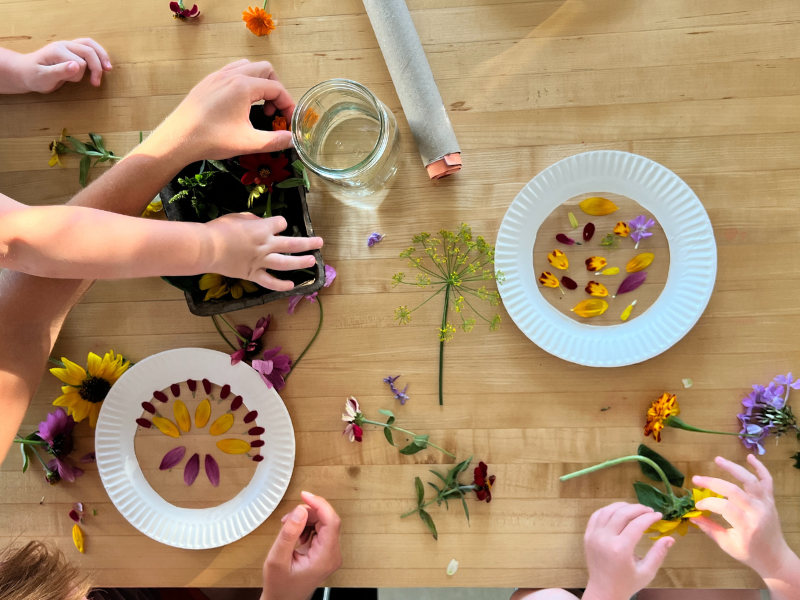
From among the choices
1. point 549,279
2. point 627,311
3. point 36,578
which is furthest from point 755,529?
point 36,578

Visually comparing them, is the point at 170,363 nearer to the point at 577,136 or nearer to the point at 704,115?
the point at 577,136

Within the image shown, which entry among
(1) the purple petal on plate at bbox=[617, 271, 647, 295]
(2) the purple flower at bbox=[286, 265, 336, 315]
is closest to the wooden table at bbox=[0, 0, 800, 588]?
(2) the purple flower at bbox=[286, 265, 336, 315]

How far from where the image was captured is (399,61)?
759mm

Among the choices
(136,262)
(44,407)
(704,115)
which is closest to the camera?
(136,262)

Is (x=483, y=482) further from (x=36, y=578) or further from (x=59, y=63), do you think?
(x=59, y=63)

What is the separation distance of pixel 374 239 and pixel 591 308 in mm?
342

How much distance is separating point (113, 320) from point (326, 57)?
55cm

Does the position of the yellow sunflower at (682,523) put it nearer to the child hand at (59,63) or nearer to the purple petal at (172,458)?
the purple petal at (172,458)

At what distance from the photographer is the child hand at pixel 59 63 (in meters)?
0.82

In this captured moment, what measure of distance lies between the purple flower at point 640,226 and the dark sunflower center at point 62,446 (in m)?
0.95

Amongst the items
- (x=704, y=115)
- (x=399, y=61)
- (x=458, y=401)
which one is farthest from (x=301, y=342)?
(x=704, y=115)

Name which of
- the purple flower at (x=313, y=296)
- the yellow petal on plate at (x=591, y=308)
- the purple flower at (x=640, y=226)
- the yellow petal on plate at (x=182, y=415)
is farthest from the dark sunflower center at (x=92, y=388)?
the purple flower at (x=640, y=226)

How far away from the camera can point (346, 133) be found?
30.5 inches

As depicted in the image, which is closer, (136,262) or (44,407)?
(136,262)
